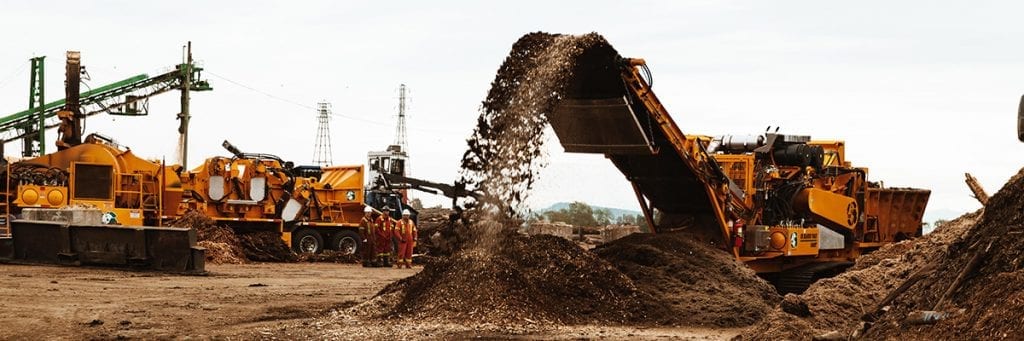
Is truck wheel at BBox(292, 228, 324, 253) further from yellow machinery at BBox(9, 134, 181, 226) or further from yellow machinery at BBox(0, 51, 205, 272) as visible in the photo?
yellow machinery at BBox(9, 134, 181, 226)

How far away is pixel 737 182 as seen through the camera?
1603cm

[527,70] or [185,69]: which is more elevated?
[185,69]

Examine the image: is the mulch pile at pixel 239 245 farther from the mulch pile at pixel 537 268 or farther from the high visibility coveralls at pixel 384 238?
the mulch pile at pixel 537 268

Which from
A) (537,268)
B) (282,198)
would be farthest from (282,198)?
(537,268)

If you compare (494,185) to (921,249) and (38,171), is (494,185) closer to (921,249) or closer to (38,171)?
(921,249)

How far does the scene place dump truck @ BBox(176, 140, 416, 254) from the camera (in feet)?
92.0

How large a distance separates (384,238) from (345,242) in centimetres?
402

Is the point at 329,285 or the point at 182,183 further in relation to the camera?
the point at 182,183

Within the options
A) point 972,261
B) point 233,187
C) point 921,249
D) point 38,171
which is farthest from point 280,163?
point 972,261

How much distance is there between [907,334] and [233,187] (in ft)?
70.0

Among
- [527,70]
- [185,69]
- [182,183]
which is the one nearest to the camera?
[527,70]

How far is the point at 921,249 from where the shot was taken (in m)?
12.8

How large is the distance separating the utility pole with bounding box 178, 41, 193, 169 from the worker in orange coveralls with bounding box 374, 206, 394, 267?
44.3 feet

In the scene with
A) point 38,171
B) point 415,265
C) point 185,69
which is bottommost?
point 415,265
